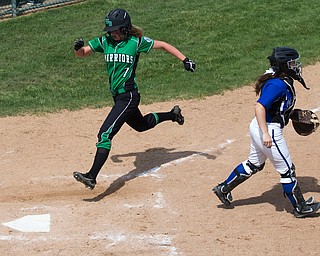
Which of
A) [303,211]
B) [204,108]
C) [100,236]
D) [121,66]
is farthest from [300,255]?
[204,108]

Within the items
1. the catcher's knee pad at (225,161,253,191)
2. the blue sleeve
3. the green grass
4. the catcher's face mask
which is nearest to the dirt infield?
the catcher's knee pad at (225,161,253,191)

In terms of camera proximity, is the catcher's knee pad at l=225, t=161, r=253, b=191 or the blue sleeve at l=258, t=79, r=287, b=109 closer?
the blue sleeve at l=258, t=79, r=287, b=109

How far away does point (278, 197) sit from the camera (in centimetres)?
827

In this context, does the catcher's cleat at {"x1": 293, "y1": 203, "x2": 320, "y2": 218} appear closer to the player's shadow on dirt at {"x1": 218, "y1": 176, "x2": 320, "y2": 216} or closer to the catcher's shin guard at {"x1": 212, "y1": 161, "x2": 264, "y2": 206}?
the player's shadow on dirt at {"x1": 218, "y1": 176, "x2": 320, "y2": 216}

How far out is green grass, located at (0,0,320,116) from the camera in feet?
42.6

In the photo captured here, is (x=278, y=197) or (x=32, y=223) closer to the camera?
(x=32, y=223)

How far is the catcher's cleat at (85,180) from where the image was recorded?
26.2 ft

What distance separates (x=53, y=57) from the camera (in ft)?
50.8

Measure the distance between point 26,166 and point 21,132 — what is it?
1.47m

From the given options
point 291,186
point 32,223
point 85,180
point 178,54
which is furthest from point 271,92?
point 32,223

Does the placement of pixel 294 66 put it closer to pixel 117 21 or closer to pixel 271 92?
pixel 271 92

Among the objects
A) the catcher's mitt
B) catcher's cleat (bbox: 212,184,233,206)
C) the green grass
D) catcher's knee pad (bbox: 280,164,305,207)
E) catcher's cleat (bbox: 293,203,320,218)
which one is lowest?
the green grass

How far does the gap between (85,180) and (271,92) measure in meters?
2.27

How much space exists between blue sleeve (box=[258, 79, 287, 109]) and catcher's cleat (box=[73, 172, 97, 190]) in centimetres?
211
